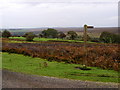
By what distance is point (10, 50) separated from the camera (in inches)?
617

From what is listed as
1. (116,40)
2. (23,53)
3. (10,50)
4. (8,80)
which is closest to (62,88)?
(8,80)

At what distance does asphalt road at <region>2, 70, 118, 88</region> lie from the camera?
5766 millimetres

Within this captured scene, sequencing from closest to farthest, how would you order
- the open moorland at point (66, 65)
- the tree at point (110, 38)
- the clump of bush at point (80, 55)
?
the open moorland at point (66, 65) < the clump of bush at point (80, 55) < the tree at point (110, 38)

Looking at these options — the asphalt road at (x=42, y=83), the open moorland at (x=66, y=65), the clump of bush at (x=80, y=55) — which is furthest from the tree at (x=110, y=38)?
the asphalt road at (x=42, y=83)

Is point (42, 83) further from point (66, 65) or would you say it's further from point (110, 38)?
point (110, 38)

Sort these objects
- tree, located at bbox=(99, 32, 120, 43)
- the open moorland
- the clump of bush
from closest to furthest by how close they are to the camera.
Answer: the open moorland, the clump of bush, tree, located at bbox=(99, 32, 120, 43)

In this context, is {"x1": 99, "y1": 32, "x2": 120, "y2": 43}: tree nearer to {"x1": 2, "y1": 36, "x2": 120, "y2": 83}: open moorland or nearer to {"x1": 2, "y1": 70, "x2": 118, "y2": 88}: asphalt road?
{"x1": 2, "y1": 36, "x2": 120, "y2": 83}: open moorland

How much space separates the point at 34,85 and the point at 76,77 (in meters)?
1.93

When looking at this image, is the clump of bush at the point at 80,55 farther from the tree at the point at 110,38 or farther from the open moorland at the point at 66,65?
the tree at the point at 110,38

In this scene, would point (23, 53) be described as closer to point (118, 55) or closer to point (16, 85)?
point (118, 55)

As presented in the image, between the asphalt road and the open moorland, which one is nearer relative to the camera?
the asphalt road

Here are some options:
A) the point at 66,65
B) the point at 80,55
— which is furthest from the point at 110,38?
the point at 66,65

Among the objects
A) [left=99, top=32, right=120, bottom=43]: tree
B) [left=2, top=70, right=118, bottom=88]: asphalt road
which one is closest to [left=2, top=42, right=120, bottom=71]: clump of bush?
[left=2, top=70, right=118, bottom=88]: asphalt road

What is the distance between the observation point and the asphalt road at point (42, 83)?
5766 millimetres
